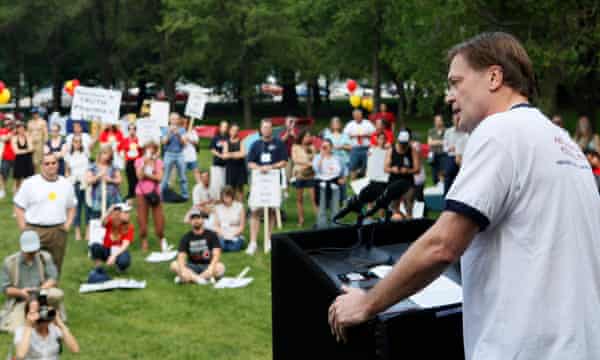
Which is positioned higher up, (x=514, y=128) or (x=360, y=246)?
(x=514, y=128)

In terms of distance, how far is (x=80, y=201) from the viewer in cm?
1430

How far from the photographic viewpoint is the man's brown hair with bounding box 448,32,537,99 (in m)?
2.09

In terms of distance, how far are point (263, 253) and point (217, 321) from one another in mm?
3417

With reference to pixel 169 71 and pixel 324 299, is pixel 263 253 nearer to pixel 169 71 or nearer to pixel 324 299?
pixel 324 299

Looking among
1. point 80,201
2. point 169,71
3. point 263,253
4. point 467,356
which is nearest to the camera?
point 467,356

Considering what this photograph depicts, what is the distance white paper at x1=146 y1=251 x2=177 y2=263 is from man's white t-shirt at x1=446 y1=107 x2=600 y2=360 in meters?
10.5

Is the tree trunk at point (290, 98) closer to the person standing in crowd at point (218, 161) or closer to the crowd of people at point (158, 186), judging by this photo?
the crowd of people at point (158, 186)

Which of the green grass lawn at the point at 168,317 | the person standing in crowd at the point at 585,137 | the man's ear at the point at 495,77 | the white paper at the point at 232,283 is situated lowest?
the green grass lawn at the point at 168,317

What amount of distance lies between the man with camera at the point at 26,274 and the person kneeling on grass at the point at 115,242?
240 cm

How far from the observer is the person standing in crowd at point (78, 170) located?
1381 centimetres

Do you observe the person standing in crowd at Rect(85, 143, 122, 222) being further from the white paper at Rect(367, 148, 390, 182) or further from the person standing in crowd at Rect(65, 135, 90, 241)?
the white paper at Rect(367, 148, 390, 182)

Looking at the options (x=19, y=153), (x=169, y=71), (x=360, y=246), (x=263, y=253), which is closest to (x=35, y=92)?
(x=169, y=71)

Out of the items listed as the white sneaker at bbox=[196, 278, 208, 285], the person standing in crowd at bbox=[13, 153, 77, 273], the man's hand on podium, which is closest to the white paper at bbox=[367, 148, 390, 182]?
the white sneaker at bbox=[196, 278, 208, 285]

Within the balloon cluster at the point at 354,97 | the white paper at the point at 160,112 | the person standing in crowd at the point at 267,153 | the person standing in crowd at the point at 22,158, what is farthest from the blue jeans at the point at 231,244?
the balloon cluster at the point at 354,97
